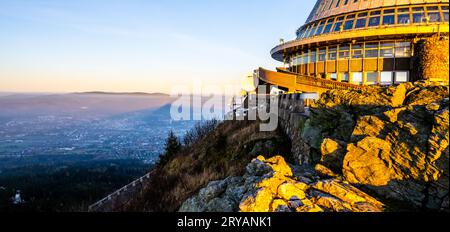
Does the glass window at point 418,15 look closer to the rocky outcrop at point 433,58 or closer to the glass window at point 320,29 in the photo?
the rocky outcrop at point 433,58

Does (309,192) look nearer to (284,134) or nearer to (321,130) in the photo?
(321,130)

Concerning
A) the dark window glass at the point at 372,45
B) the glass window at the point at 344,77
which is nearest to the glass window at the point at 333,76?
the glass window at the point at 344,77

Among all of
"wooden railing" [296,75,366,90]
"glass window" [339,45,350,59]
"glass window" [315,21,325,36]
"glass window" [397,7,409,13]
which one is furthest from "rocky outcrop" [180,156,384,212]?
"glass window" [397,7,409,13]

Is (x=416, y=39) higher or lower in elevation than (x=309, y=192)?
higher

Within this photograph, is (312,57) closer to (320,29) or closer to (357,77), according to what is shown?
(320,29)

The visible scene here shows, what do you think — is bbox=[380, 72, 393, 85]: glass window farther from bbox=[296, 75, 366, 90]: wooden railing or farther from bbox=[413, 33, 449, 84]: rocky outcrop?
bbox=[296, 75, 366, 90]: wooden railing

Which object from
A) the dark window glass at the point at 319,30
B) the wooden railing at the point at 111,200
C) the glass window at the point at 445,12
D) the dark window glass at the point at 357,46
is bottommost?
the wooden railing at the point at 111,200
